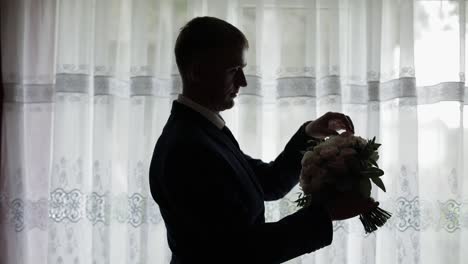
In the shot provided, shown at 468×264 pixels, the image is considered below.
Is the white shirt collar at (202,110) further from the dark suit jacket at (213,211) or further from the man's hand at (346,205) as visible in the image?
the man's hand at (346,205)

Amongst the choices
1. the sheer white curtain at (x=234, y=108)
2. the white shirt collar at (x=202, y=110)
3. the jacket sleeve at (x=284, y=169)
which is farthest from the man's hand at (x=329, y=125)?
the sheer white curtain at (x=234, y=108)

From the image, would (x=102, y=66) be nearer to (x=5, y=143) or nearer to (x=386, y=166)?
(x=5, y=143)

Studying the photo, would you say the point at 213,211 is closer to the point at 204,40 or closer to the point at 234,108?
the point at 204,40

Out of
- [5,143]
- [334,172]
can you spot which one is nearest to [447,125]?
[334,172]

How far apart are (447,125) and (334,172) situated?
82 cm

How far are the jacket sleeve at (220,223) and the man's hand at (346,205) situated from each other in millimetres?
33

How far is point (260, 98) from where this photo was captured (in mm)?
1854

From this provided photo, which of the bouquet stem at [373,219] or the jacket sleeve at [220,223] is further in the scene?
the bouquet stem at [373,219]

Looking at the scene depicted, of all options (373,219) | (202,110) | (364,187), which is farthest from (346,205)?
(202,110)

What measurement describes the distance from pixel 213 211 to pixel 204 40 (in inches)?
15.8

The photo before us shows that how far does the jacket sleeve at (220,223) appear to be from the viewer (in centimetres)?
106

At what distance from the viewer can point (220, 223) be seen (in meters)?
1.06

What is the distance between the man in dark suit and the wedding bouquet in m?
0.03

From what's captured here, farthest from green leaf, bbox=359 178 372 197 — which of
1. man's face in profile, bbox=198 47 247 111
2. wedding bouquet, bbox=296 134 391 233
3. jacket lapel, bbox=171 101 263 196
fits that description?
man's face in profile, bbox=198 47 247 111
